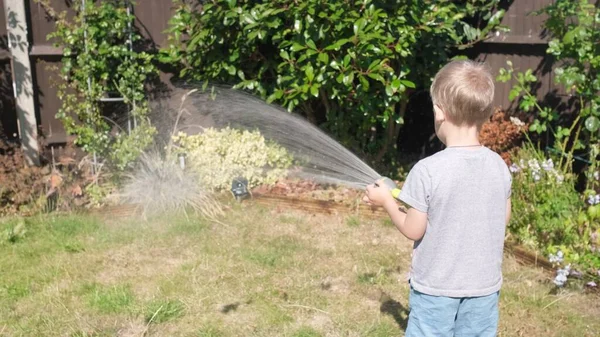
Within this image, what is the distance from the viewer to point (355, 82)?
238 inches

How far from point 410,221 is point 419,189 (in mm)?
153

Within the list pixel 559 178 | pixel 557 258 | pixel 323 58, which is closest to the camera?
pixel 557 258

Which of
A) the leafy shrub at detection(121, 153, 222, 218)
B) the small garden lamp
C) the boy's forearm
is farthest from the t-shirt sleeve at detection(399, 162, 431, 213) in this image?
the small garden lamp

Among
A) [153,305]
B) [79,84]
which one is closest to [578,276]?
[153,305]

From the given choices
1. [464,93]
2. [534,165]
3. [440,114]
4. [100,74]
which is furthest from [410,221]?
[100,74]

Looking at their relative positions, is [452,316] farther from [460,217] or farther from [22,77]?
[22,77]

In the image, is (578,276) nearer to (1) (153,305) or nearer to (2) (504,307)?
(2) (504,307)

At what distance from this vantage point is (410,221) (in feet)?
8.21

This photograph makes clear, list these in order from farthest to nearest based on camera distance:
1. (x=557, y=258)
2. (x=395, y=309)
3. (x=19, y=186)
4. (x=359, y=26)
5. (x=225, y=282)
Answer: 1. (x=19, y=186)
2. (x=359, y=26)
3. (x=225, y=282)
4. (x=557, y=258)
5. (x=395, y=309)

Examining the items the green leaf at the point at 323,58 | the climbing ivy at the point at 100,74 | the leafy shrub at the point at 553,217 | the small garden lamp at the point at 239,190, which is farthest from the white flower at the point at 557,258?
the climbing ivy at the point at 100,74

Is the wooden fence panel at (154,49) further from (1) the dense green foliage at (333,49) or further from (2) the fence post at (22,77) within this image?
(1) the dense green foliage at (333,49)

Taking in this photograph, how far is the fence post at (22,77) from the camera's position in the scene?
625 centimetres

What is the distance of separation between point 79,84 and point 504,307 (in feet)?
15.2

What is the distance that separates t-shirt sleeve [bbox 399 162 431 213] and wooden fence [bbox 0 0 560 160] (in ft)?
13.2
